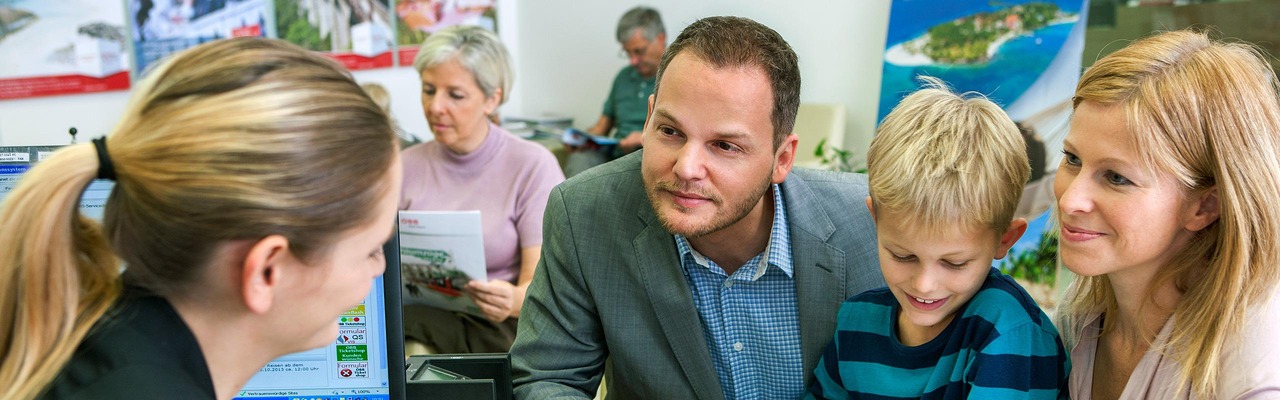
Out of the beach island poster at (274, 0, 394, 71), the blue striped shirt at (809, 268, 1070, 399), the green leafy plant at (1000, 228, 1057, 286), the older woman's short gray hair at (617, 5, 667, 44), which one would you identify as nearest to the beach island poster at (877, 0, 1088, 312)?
the green leafy plant at (1000, 228, 1057, 286)

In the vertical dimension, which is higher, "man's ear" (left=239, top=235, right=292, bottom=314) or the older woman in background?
"man's ear" (left=239, top=235, right=292, bottom=314)

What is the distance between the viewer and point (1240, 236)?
1.10 m

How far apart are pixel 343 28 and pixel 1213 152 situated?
425 centimetres

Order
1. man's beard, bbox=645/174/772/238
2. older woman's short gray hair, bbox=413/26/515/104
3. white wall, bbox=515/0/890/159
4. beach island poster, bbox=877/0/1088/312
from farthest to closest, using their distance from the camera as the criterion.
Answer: white wall, bbox=515/0/890/159 → beach island poster, bbox=877/0/1088/312 → older woman's short gray hair, bbox=413/26/515/104 → man's beard, bbox=645/174/772/238

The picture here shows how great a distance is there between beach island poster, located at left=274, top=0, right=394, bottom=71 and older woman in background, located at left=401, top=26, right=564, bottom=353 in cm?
172

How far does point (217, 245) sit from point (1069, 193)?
3.04 feet

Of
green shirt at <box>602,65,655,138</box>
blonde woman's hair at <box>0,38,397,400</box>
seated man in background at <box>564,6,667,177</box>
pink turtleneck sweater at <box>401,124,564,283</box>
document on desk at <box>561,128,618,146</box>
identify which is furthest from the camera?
green shirt at <box>602,65,655,138</box>

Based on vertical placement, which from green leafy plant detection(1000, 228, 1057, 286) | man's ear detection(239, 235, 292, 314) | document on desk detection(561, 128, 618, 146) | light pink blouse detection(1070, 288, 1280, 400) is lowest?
green leafy plant detection(1000, 228, 1057, 286)

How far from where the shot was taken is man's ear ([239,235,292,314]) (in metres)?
0.87

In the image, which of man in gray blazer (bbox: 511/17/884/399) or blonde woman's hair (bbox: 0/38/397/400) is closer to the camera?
blonde woman's hair (bbox: 0/38/397/400)

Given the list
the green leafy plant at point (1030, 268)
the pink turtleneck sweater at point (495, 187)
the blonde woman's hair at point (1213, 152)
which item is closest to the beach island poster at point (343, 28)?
the pink turtleneck sweater at point (495, 187)

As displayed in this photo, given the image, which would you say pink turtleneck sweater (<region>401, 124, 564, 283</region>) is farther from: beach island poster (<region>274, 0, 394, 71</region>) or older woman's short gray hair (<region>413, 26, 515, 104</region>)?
beach island poster (<region>274, 0, 394, 71</region>)

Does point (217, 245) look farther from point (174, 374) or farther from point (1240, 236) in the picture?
point (1240, 236)

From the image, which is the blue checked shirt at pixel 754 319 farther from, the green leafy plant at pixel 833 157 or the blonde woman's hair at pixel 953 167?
the green leafy plant at pixel 833 157
